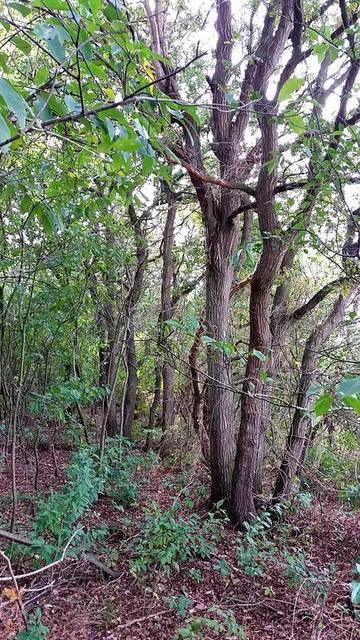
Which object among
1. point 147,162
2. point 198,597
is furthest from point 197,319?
point 147,162

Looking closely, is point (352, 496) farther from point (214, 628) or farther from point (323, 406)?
point (323, 406)

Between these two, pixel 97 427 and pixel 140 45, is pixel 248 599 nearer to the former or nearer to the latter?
pixel 140 45

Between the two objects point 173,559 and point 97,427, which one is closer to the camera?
point 173,559

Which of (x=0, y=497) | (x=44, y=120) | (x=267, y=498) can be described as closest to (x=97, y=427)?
(x=0, y=497)

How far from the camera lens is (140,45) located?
126 centimetres

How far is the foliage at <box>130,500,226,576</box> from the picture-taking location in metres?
3.52

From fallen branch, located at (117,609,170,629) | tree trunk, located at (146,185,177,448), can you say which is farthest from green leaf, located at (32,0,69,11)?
tree trunk, located at (146,185,177,448)

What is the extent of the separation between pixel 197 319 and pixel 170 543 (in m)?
2.00

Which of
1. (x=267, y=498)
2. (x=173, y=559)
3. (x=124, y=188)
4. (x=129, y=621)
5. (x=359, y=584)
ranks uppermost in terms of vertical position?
(x=124, y=188)

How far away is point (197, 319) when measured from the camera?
12.8ft

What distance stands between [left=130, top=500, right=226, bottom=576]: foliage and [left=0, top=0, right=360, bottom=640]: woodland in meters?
0.03

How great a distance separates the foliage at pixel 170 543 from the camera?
3.52m

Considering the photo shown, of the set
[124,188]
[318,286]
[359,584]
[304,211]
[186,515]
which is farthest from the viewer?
[318,286]

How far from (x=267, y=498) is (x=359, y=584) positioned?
4080mm
